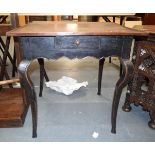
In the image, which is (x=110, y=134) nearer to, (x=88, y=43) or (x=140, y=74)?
(x=140, y=74)

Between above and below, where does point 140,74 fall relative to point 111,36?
below

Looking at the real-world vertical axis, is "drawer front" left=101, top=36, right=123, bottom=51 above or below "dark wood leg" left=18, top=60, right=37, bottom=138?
above

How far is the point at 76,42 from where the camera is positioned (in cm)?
95

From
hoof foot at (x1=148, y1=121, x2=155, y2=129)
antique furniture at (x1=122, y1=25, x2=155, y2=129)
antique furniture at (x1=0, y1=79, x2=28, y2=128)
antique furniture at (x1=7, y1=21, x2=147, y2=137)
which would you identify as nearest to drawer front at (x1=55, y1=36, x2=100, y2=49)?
antique furniture at (x1=7, y1=21, x2=147, y2=137)

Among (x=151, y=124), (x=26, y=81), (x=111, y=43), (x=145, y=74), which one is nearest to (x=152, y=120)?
(x=151, y=124)

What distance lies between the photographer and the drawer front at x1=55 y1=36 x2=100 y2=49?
94 cm

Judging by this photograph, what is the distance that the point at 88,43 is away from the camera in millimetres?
961

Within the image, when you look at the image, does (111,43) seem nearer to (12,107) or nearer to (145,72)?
(145,72)

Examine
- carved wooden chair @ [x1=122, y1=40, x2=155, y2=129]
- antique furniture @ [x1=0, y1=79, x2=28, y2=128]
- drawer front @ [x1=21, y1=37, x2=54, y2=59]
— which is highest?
drawer front @ [x1=21, y1=37, x2=54, y2=59]

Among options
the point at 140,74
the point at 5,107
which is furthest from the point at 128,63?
the point at 5,107

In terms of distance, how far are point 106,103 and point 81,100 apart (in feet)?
0.67

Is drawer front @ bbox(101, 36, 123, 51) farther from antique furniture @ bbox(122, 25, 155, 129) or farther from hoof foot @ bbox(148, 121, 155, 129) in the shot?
hoof foot @ bbox(148, 121, 155, 129)

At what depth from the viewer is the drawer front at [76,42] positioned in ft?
3.10

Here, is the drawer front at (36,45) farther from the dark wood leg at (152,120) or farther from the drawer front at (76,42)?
the dark wood leg at (152,120)
